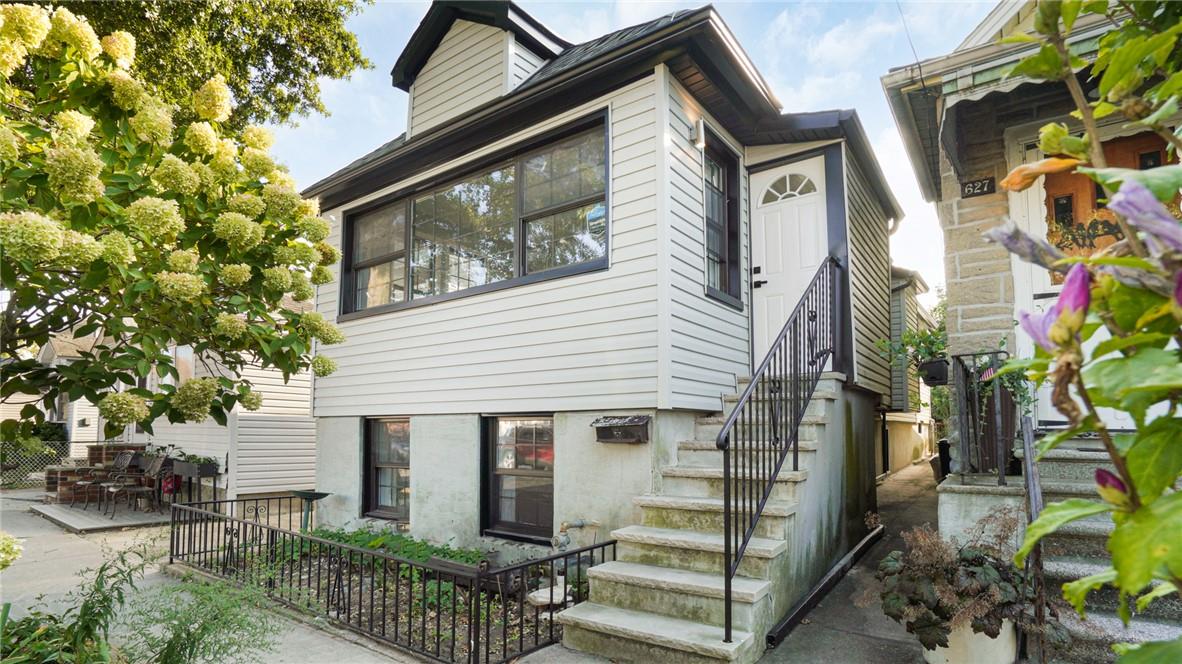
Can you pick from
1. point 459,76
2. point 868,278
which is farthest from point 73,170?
point 868,278

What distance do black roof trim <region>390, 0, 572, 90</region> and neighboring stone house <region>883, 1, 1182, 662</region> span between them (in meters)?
3.76

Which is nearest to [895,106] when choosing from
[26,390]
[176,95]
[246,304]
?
[246,304]

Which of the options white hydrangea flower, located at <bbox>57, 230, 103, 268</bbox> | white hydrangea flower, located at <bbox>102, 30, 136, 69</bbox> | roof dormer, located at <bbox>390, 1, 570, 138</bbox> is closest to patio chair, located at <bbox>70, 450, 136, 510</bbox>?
roof dormer, located at <bbox>390, 1, 570, 138</bbox>

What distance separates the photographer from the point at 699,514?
13.8 ft

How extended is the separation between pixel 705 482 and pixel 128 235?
12.2 ft

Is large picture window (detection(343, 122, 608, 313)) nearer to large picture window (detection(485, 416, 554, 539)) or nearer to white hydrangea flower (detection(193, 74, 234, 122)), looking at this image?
large picture window (detection(485, 416, 554, 539))

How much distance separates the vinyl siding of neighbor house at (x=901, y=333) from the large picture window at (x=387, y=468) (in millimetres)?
6423

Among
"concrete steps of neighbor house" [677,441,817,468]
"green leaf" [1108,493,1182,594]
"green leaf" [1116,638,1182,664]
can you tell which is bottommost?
"concrete steps of neighbor house" [677,441,817,468]

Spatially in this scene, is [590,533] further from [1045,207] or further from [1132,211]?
[1132,211]

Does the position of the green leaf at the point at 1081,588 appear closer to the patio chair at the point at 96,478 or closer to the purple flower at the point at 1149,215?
the purple flower at the point at 1149,215

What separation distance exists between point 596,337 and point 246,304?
3019 mm

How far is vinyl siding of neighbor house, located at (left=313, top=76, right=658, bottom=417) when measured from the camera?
515 centimetres

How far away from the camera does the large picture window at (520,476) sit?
19.0 ft

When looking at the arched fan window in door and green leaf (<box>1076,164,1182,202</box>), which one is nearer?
green leaf (<box>1076,164,1182,202</box>)
